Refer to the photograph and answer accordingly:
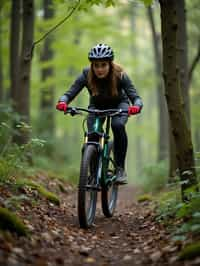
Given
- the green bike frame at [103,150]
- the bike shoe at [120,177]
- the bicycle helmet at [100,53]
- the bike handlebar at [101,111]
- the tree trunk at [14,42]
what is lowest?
the bike shoe at [120,177]

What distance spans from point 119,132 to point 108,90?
0.60m

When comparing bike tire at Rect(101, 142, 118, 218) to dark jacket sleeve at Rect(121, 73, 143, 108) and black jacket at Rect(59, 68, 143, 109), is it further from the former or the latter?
dark jacket sleeve at Rect(121, 73, 143, 108)

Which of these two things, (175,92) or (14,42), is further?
(14,42)

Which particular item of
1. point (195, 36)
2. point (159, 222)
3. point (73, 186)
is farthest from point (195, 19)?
point (159, 222)

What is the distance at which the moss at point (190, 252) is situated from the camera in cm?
354

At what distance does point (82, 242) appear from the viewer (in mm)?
4684

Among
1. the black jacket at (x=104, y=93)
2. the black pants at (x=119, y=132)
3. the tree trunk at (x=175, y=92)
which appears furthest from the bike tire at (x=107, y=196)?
the tree trunk at (x=175, y=92)

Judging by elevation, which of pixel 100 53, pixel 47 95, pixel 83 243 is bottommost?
pixel 83 243

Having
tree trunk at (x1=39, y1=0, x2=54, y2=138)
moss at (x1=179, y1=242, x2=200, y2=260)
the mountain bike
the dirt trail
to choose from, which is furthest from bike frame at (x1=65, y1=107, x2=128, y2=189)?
tree trunk at (x1=39, y1=0, x2=54, y2=138)

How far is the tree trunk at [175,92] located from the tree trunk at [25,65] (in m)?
3.71

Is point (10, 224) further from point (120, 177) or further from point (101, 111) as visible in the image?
point (120, 177)

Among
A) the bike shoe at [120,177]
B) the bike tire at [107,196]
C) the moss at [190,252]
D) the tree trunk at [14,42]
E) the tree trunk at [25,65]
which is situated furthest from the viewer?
the tree trunk at [14,42]

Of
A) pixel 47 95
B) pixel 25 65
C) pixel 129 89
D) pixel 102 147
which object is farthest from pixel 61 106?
pixel 47 95

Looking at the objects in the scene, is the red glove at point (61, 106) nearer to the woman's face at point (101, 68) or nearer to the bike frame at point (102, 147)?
the bike frame at point (102, 147)
